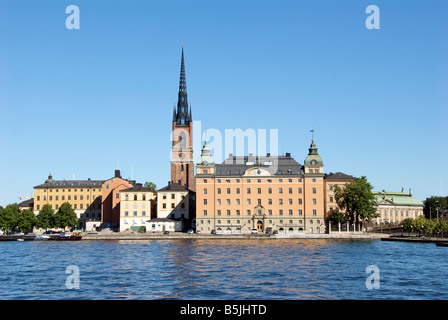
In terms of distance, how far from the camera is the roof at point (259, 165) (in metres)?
103

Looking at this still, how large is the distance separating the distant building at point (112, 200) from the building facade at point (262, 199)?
2562 cm

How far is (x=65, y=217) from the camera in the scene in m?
117

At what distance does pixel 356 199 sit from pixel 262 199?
19.3m

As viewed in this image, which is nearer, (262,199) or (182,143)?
(262,199)

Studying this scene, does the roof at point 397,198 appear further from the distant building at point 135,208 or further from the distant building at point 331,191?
Answer: the distant building at point 135,208

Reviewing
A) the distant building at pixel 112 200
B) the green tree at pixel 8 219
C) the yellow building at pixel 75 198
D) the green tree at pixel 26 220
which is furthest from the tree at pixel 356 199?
the green tree at pixel 8 219

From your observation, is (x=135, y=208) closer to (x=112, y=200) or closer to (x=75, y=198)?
(x=112, y=200)

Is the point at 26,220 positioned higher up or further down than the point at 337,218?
further down

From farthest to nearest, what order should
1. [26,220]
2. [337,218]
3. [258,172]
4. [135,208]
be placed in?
[26,220] → [135,208] → [337,218] → [258,172]

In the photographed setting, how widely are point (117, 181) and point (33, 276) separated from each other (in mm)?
81570

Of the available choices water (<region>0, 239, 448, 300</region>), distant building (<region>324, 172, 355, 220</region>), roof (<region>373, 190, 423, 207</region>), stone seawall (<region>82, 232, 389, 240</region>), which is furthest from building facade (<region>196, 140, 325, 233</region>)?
roof (<region>373, 190, 423, 207</region>)

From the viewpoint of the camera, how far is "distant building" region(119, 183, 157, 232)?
365 ft

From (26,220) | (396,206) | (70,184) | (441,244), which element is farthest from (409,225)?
(26,220)

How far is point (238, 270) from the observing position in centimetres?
4025
